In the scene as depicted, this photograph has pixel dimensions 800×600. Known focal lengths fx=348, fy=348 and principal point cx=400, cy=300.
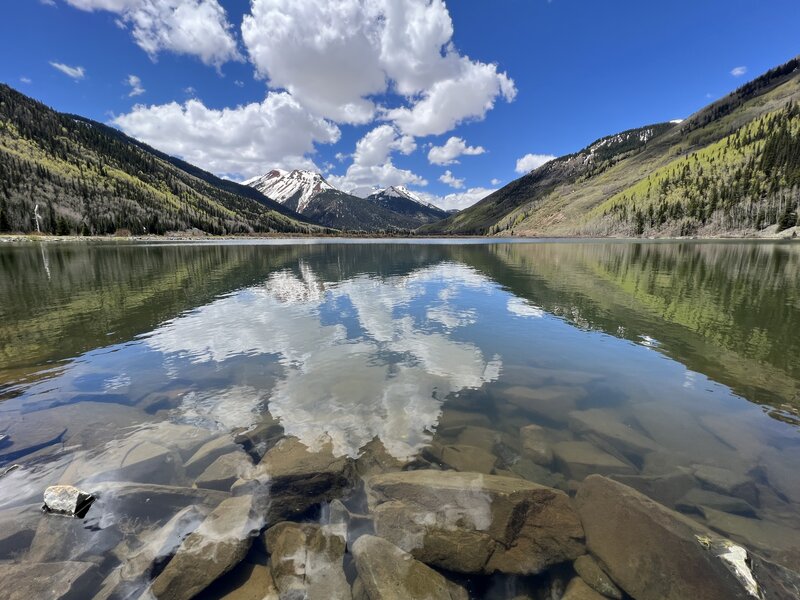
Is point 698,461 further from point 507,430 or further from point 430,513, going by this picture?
point 430,513

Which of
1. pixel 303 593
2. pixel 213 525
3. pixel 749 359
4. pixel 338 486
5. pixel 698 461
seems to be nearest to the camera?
pixel 303 593

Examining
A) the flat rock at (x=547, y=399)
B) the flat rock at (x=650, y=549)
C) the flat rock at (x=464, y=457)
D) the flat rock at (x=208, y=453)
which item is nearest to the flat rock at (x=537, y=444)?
the flat rock at (x=547, y=399)

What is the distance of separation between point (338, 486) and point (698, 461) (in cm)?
1129

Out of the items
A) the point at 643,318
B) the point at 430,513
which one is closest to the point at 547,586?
the point at 430,513

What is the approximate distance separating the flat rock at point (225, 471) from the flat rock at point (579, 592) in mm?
8518

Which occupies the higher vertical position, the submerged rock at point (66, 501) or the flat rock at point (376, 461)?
the submerged rock at point (66, 501)

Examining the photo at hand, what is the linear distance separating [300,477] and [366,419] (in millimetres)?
3963

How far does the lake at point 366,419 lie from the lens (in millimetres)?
8406

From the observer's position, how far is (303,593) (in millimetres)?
6887

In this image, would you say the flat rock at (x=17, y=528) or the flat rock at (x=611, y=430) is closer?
the flat rock at (x=17, y=528)

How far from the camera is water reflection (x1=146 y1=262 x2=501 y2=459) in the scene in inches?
523

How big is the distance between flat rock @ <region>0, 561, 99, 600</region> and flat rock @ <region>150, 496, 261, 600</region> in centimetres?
135

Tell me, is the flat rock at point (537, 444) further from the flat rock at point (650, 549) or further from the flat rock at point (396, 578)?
the flat rock at point (396, 578)

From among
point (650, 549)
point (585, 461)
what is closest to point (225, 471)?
point (650, 549)
